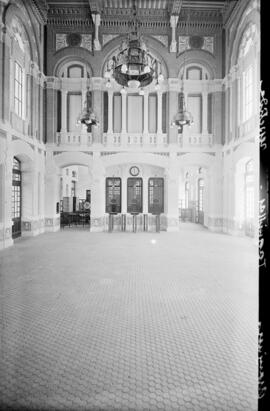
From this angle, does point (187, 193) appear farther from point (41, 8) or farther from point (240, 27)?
point (41, 8)

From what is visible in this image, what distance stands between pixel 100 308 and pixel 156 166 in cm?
1063

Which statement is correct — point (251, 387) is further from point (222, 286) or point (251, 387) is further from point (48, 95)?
point (48, 95)

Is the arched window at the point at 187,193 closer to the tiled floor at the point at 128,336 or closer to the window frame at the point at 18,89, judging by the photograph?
the window frame at the point at 18,89

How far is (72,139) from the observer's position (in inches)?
513

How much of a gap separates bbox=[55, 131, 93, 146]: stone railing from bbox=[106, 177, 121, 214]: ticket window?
2.32 meters

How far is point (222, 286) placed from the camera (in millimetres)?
5094

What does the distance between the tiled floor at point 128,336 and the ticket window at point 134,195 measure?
7.28 m

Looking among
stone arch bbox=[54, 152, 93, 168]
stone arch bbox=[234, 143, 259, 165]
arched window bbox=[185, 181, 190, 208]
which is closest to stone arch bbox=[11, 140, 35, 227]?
stone arch bbox=[54, 152, 93, 168]

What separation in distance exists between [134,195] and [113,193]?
1.16 metres

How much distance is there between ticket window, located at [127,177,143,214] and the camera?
13.9m

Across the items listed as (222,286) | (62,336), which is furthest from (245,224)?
(62,336)

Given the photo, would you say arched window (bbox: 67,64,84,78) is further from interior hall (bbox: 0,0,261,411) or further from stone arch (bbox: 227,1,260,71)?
stone arch (bbox: 227,1,260,71)

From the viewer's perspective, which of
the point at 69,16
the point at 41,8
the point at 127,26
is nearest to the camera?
the point at 41,8

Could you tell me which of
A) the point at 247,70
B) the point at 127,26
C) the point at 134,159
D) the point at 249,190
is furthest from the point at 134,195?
the point at 127,26
